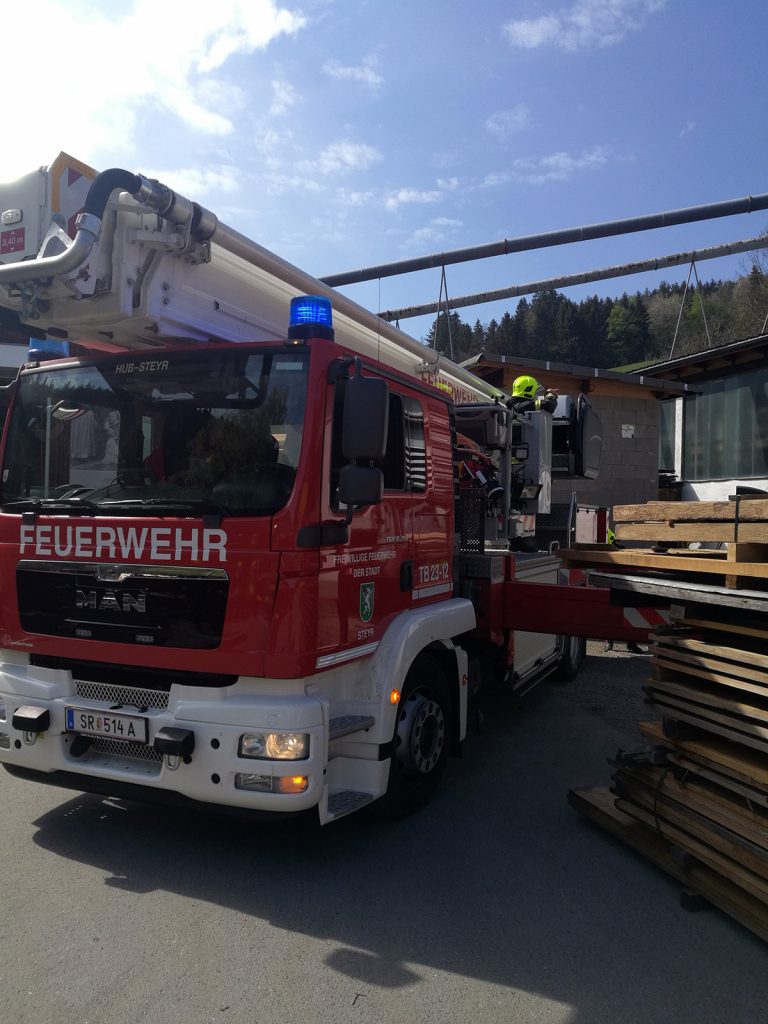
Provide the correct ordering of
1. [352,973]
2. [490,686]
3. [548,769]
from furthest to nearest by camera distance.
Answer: [490,686] → [548,769] → [352,973]

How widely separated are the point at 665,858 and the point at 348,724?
1703 millimetres

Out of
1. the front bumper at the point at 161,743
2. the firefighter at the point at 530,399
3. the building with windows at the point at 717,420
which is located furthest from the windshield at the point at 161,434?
the building with windows at the point at 717,420

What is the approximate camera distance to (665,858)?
3652 mm

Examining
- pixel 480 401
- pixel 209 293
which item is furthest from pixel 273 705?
pixel 480 401

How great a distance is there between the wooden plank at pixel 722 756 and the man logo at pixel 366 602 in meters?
1.54

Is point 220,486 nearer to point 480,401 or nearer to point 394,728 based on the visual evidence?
point 394,728

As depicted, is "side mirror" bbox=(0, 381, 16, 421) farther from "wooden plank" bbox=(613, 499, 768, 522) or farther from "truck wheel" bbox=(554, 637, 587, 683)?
"truck wheel" bbox=(554, 637, 587, 683)

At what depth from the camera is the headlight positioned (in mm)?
3156

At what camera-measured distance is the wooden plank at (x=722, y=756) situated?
318 centimetres

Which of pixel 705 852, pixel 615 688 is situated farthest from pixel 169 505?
pixel 615 688

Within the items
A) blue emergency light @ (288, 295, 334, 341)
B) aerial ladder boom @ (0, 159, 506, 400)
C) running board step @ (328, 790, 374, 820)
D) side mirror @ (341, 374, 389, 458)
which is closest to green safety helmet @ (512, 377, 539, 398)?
aerial ladder boom @ (0, 159, 506, 400)

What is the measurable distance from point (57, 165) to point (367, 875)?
3.80m

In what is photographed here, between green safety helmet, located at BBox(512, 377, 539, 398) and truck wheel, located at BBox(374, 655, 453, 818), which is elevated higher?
green safety helmet, located at BBox(512, 377, 539, 398)

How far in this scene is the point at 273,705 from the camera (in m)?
3.17
